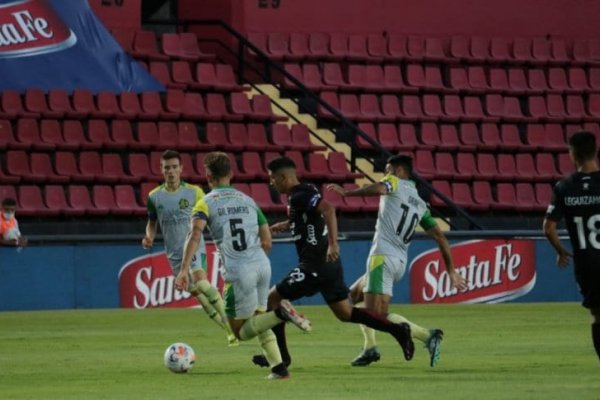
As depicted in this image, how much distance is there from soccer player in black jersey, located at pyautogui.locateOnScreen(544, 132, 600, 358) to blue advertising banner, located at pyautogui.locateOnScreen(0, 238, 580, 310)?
13483 millimetres

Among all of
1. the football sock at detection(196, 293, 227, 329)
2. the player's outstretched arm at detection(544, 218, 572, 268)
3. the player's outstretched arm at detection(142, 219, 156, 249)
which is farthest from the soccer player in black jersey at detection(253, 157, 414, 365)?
the player's outstretched arm at detection(142, 219, 156, 249)

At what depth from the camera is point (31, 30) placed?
28.0m

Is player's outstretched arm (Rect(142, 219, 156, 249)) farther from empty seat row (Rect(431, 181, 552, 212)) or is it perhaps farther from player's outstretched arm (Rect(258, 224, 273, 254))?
empty seat row (Rect(431, 181, 552, 212))

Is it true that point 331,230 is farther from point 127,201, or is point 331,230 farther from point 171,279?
point 127,201

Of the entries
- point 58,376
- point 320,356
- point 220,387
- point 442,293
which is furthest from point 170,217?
point 442,293

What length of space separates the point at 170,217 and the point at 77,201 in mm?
7220

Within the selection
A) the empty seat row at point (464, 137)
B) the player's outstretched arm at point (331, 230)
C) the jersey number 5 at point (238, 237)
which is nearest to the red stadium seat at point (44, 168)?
the empty seat row at point (464, 137)

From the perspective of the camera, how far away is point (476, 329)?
65.5ft

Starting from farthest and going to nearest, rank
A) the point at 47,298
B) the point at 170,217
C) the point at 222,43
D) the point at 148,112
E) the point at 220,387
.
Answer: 1. the point at 222,43
2. the point at 148,112
3. the point at 47,298
4. the point at 170,217
5. the point at 220,387

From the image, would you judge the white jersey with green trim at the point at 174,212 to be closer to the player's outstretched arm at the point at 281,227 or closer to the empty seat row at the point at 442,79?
→ the player's outstretched arm at the point at 281,227

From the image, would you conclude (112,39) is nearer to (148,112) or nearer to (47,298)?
(148,112)

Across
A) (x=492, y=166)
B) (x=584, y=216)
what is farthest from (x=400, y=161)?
(x=492, y=166)

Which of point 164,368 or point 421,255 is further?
point 421,255

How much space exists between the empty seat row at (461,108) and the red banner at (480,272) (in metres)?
4.61
